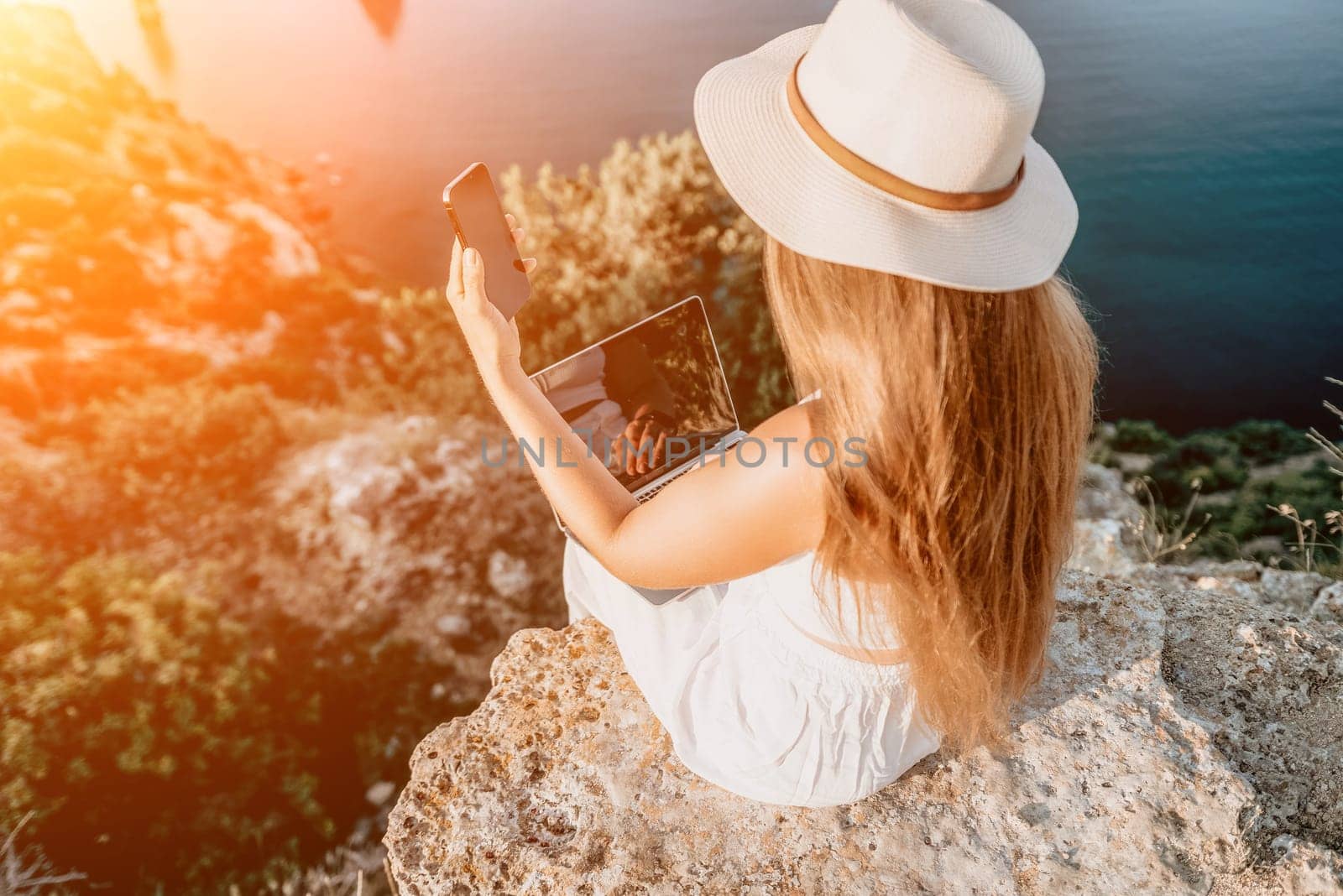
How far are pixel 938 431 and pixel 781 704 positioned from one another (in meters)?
0.69

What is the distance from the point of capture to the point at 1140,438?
548cm

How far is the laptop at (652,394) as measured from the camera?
2084 mm

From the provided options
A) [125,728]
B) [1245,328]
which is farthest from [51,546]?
[1245,328]

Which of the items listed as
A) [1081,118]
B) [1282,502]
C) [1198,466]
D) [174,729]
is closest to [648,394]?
[174,729]

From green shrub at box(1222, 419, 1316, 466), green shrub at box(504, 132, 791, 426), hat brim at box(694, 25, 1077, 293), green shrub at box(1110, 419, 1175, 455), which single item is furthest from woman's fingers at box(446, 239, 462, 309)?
green shrub at box(1222, 419, 1316, 466)

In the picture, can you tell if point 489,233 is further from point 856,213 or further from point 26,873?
point 26,873

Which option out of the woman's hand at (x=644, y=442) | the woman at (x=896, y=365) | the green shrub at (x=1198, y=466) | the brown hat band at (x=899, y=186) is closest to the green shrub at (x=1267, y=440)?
the green shrub at (x=1198, y=466)

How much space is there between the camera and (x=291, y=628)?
398cm

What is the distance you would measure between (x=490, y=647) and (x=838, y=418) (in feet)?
12.7

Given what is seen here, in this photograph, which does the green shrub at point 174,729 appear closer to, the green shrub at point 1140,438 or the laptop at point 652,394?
the laptop at point 652,394

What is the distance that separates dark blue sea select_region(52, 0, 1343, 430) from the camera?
4.07 m

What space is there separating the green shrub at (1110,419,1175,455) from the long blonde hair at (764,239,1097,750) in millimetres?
5096

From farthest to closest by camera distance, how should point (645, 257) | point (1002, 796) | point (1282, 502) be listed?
point (1282, 502) → point (645, 257) → point (1002, 796)

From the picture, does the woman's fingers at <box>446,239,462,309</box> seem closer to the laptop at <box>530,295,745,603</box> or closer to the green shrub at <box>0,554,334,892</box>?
the laptop at <box>530,295,745,603</box>
